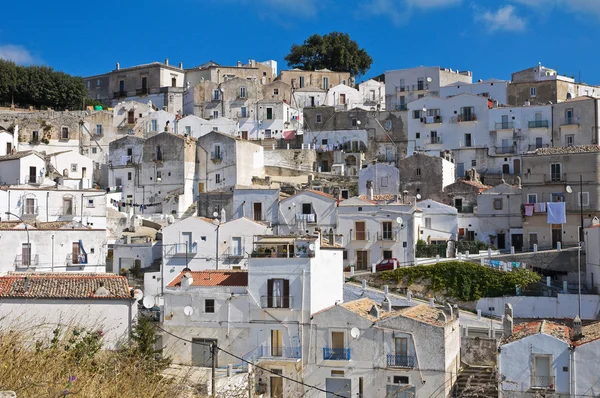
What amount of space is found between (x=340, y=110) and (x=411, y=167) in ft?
50.7

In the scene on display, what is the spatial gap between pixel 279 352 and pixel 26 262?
15095 mm

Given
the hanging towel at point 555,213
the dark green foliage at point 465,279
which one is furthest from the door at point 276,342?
the hanging towel at point 555,213

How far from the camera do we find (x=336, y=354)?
2973 cm

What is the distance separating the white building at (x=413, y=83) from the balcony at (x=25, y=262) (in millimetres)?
39090

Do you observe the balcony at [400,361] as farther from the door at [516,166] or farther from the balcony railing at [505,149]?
the balcony railing at [505,149]

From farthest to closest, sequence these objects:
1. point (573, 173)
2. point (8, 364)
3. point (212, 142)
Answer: point (212, 142) → point (573, 173) → point (8, 364)

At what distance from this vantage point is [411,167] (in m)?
53.6

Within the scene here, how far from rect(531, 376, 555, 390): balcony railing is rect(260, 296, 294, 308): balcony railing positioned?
929 cm

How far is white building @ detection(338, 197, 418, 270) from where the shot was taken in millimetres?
45062

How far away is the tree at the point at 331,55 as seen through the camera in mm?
85375

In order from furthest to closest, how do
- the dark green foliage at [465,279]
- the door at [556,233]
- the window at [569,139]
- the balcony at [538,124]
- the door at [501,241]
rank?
the balcony at [538,124] → the window at [569,139] → the door at [501,241] → the door at [556,233] → the dark green foliage at [465,279]

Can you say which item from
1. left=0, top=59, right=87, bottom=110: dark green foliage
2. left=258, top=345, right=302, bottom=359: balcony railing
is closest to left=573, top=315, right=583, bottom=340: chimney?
left=258, top=345, right=302, bottom=359: balcony railing

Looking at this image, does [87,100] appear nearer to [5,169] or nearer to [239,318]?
[5,169]

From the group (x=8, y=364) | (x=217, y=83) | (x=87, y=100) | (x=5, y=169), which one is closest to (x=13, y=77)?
(x=87, y=100)
